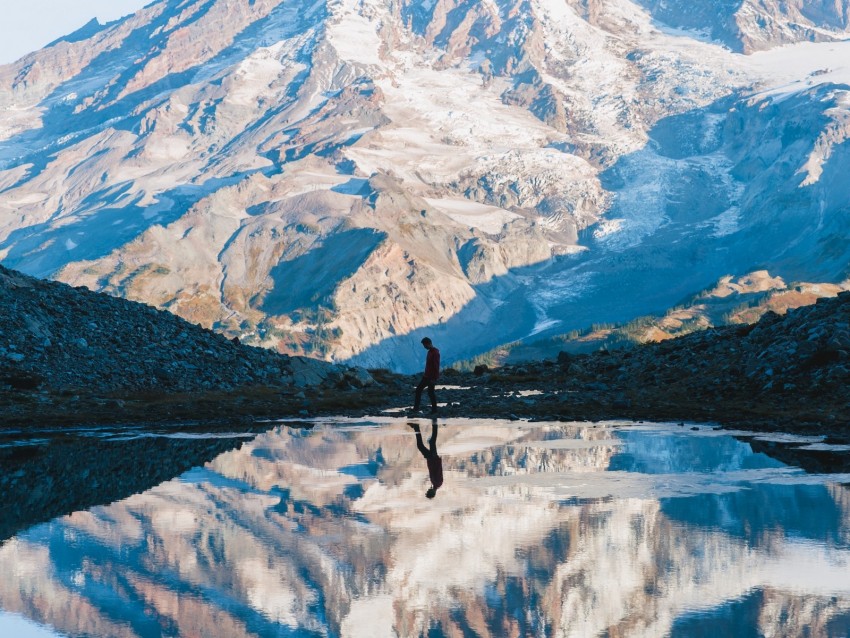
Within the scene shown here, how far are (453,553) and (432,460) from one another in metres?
11.4

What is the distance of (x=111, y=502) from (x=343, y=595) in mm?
9618

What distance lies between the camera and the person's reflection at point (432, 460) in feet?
85.5

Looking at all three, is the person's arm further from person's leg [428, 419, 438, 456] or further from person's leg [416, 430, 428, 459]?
person's leg [416, 430, 428, 459]

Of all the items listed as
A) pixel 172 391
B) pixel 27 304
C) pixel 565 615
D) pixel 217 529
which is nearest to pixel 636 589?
pixel 565 615

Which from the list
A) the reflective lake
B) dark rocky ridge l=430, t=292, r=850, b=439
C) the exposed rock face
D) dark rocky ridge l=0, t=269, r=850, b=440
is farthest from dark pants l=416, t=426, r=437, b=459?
the exposed rock face

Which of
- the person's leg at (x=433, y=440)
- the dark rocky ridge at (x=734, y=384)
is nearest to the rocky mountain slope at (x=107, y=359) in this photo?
the person's leg at (x=433, y=440)

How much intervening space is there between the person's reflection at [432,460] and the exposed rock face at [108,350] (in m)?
18.6

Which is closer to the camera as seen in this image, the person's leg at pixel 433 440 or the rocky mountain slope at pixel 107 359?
the person's leg at pixel 433 440

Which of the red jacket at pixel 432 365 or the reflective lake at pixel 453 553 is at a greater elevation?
the red jacket at pixel 432 365

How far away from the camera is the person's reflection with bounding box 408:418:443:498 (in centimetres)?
2605

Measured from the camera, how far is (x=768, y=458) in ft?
96.4

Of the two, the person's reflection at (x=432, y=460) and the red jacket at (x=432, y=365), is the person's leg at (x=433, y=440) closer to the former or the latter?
the person's reflection at (x=432, y=460)

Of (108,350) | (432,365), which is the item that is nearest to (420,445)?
(432,365)

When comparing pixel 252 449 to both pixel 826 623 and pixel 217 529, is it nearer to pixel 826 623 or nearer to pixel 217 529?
pixel 217 529
